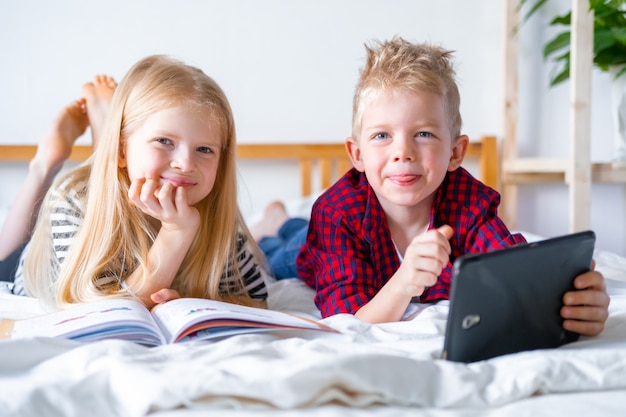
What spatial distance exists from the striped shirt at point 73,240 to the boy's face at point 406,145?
0.29 metres

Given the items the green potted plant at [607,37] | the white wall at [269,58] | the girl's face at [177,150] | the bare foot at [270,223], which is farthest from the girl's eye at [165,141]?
the green potted plant at [607,37]

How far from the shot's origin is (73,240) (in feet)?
3.49

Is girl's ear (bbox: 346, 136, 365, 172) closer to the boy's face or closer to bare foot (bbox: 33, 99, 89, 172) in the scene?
the boy's face

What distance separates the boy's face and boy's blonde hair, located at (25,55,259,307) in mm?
267

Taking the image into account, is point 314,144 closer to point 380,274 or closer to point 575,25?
point 575,25

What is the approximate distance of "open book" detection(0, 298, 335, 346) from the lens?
0.74 m

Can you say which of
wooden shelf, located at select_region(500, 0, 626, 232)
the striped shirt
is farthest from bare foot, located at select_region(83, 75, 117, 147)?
wooden shelf, located at select_region(500, 0, 626, 232)

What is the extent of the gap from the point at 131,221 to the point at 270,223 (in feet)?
2.37

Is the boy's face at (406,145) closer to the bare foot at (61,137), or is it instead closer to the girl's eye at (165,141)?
the girl's eye at (165,141)

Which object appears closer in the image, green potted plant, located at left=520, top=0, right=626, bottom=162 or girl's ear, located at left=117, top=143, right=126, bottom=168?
girl's ear, located at left=117, top=143, right=126, bottom=168

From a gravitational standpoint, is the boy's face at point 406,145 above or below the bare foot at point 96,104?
below

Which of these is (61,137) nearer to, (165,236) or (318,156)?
(165,236)

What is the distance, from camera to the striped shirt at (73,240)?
1.08m

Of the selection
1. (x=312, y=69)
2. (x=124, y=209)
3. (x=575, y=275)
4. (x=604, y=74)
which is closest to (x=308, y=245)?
(x=124, y=209)
